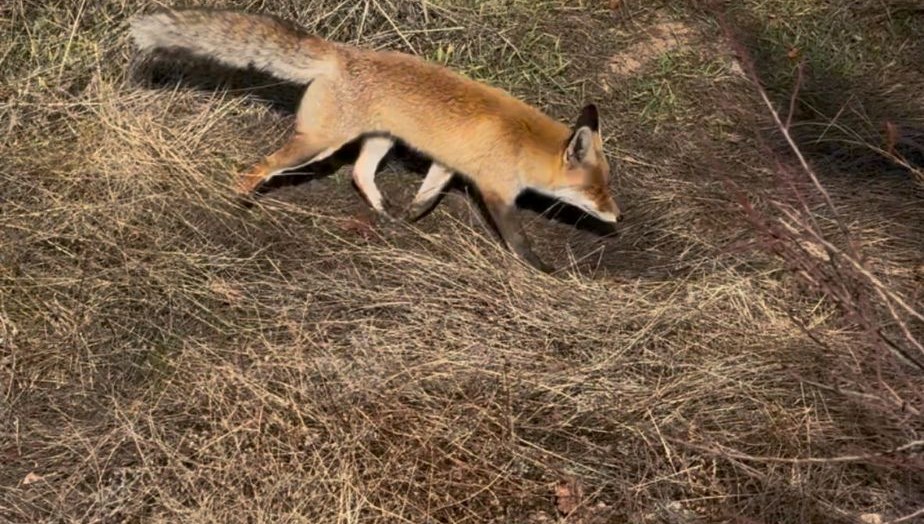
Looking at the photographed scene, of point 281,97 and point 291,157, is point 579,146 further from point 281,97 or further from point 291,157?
point 281,97

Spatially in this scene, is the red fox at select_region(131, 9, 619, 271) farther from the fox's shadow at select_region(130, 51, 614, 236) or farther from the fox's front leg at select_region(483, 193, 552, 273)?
the fox's shadow at select_region(130, 51, 614, 236)

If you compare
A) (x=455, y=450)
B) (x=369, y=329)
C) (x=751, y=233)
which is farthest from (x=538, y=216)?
(x=455, y=450)

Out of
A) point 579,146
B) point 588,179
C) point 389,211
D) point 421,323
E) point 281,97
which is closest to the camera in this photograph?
point 421,323

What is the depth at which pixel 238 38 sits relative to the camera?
5020mm

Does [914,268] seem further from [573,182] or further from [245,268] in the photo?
[245,268]

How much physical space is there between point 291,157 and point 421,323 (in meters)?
1.16

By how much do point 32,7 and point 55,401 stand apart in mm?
2575

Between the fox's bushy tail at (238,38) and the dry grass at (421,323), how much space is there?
519 mm

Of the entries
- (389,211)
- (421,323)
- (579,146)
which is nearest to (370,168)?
(389,211)

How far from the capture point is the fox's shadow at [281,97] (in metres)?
5.47

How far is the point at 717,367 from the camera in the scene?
13.9ft

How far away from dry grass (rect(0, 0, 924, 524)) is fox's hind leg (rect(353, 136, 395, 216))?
10cm

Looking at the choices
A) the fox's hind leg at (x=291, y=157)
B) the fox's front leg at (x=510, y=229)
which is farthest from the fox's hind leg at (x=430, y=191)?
the fox's hind leg at (x=291, y=157)

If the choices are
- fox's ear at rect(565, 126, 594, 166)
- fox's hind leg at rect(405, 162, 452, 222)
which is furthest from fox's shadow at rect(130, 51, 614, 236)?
fox's ear at rect(565, 126, 594, 166)
